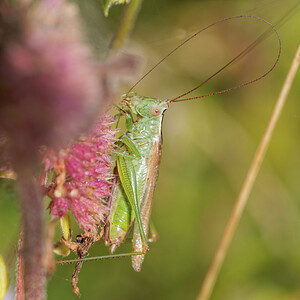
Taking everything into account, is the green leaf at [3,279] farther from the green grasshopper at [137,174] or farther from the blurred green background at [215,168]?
the blurred green background at [215,168]

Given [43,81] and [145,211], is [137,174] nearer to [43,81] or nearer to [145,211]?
[145,211]

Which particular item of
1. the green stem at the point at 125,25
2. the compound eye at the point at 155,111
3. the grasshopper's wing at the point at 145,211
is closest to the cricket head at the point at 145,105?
the compound eye at the point at 155,111

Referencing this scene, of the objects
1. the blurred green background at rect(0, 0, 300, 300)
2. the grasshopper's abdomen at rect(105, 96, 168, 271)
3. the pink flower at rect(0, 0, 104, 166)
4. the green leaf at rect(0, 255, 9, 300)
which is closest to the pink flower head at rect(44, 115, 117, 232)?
the green leaf at rect(0, 255, 9, 300)

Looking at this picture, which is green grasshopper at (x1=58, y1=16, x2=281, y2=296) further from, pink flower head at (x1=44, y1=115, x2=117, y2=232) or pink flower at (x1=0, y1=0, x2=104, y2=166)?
pink flower at (x1=0, y1=0, x2=104, y2=166)

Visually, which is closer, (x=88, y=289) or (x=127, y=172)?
(x=127, y=172)

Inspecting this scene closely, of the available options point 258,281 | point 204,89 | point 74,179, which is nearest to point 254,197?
point 258,281

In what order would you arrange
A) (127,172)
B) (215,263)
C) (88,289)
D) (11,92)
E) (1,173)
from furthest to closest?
(88,289), (127,172), (215,263), (1,173), (11,92)

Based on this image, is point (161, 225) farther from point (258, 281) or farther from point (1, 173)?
point (1, 173)

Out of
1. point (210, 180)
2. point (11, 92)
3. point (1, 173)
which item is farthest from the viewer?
point (210, 180)
